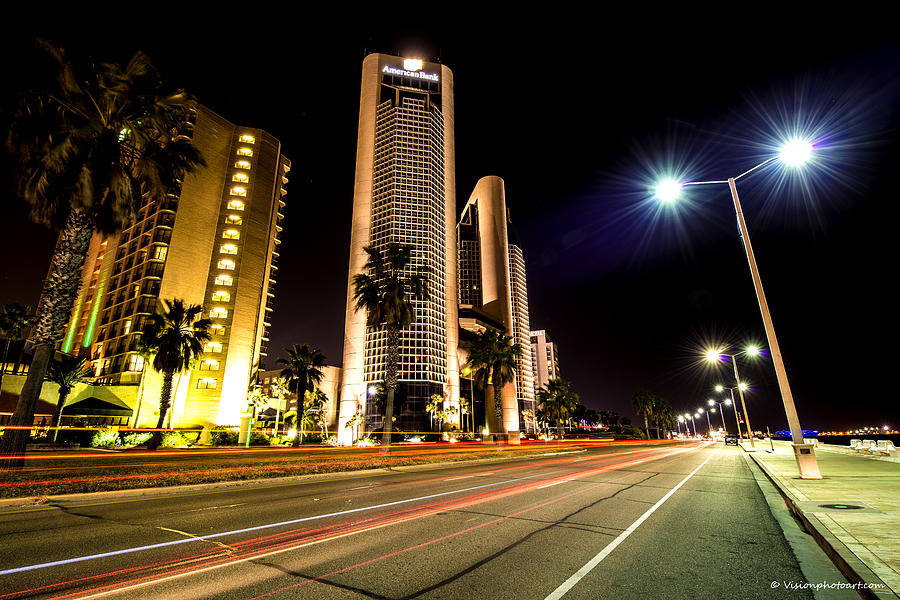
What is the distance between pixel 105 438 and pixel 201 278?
41.0 meters

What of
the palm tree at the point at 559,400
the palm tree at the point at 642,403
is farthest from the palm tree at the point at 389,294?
the palm tree at the point at 642,403

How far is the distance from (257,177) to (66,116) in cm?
6836

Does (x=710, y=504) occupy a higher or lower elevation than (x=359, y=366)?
lower

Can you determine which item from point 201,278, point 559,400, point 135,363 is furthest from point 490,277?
point 135,363

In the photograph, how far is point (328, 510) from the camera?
829 centimetres

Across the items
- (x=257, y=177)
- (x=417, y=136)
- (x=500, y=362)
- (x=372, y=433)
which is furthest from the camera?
(x=417, y=136)

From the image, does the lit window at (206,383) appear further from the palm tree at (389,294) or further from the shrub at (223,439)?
the palm tree at (389,294)

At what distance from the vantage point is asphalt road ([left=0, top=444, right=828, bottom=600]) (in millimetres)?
4121

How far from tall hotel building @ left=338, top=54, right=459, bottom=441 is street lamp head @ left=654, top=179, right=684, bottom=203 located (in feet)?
214

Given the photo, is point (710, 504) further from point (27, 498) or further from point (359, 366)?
point (359, 366)

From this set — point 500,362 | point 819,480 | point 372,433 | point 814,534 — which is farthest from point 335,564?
point 372,433

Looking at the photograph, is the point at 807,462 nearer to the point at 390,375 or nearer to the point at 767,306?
the point at 767,306

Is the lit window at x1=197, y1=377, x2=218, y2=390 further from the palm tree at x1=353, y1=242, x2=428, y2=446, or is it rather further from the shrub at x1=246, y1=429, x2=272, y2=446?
the palm tree at x1=353, y1=242, x2=428, y2=446

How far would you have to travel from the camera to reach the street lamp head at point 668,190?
13.7 m
